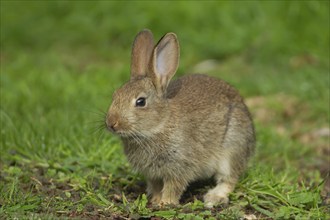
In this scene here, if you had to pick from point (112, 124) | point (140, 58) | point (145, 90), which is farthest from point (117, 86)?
point (112, 124)

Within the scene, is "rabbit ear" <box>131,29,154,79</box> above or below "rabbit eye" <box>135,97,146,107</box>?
above

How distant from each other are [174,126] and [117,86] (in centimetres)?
267

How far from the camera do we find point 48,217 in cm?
440

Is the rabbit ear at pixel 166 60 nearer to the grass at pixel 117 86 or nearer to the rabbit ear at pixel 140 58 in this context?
the rabbit ear at pixel 140 58

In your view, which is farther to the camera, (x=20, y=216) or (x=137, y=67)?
(x=137, y=67)

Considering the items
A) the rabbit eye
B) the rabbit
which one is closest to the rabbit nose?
the rabbit

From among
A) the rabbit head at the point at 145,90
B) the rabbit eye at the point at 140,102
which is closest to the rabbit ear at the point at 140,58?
the rabbit head at the point at 145,90

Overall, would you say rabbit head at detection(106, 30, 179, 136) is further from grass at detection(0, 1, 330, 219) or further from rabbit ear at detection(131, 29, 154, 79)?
grass at detection(0, 1, 330, 219)

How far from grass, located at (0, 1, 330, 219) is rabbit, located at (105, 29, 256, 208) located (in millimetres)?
173

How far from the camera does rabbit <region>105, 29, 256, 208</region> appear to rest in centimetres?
514

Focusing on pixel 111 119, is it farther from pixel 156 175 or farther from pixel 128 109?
pixel 156 175

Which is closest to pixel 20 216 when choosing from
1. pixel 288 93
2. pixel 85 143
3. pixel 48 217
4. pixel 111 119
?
pixel 48 217

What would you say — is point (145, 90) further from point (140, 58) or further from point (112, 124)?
point (112, 124)

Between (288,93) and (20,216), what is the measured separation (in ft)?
13.6
